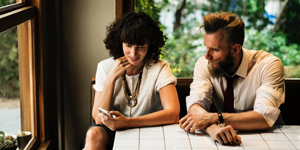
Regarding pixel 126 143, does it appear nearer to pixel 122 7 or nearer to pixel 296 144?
pixel 296 144

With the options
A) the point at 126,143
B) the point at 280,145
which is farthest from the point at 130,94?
the point at 280,145

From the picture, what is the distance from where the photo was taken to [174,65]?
3.36m

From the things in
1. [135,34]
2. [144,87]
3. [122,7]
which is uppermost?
[122,7]

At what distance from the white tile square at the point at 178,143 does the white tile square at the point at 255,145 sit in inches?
11.0

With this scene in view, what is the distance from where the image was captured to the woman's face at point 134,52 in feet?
7.90

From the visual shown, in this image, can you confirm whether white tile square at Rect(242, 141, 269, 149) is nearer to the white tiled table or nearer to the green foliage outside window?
the white tiled table

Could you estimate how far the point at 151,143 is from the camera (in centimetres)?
186

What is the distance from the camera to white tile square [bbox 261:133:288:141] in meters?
1.96

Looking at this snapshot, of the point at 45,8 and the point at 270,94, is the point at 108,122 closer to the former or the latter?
the point at 270,94

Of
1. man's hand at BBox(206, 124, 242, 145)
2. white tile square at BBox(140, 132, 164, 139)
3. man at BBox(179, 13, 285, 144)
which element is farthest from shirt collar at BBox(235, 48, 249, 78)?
white tile square at BBox(140, 132, 164, 139)

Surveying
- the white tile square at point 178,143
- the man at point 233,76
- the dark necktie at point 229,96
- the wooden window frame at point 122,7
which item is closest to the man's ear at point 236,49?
the man at point 233,76

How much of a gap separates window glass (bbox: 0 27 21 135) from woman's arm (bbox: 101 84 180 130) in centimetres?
60

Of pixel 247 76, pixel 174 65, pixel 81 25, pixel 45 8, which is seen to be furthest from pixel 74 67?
pixel 247 76

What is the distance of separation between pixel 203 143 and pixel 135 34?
0.88m
